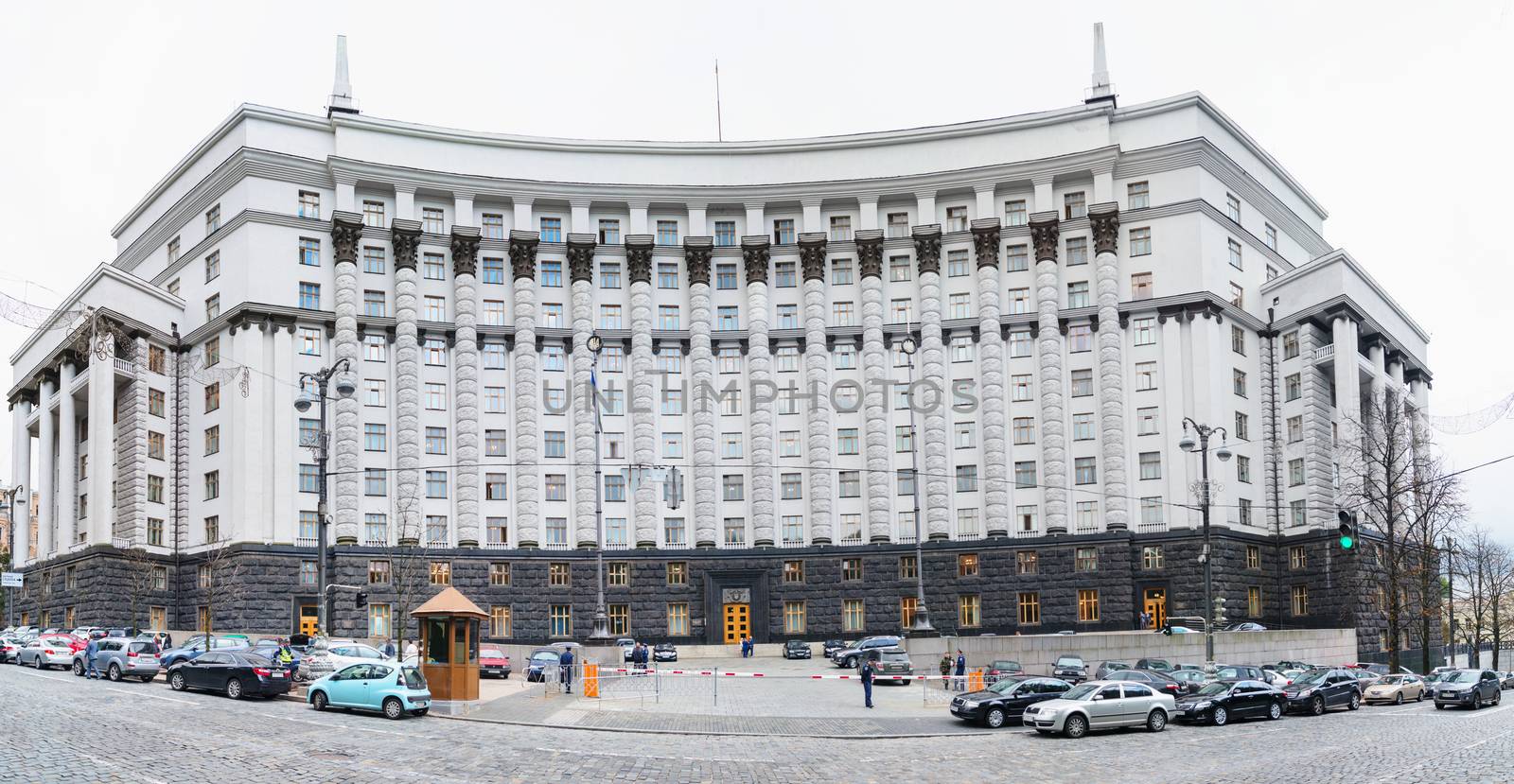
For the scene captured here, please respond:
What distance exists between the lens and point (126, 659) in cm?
4622

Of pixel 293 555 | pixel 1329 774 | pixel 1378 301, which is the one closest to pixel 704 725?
pixel 1329 774

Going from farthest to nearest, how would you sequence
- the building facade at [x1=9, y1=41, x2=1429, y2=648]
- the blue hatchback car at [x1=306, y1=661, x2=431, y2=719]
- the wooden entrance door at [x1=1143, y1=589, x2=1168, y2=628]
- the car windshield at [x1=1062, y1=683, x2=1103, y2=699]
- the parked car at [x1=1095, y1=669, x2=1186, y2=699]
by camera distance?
the building facade at [x1=9, y1=41, x2=1429, y2=648] → the wooden entrance door at [x1=1143, y1=589, x2=1168, y2=628] → the parked car at [x1=1095, y1=669, x2=1186, y2=699] → the car windshield at [x1=1062, y1=683, x2=1103, y2=699] → the blue hatchback car at [x1=306, y1=661, x2=431, y2=719]

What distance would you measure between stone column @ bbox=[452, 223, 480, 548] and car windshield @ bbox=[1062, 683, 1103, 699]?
47.5m

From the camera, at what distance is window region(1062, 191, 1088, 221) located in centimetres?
8419

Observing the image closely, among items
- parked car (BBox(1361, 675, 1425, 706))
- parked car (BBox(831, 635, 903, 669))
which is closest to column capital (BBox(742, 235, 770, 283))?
parked car (BBox(831, 635, 903, 669))

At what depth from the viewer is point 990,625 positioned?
80438mm

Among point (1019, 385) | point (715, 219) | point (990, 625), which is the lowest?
point (990, 625)

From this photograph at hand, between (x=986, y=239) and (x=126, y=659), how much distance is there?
54.3 metres

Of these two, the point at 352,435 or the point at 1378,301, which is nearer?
the point at 352,435

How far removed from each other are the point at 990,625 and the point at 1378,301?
109 feet

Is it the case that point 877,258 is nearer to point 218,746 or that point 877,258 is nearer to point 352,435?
point 352,435

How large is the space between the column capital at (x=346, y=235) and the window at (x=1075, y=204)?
4168 centimetres

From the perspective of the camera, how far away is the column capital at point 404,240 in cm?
8094

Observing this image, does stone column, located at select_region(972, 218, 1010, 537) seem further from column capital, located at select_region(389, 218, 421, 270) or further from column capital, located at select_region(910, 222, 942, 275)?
column capital, located at select_region(389, 218, 421, 270)
